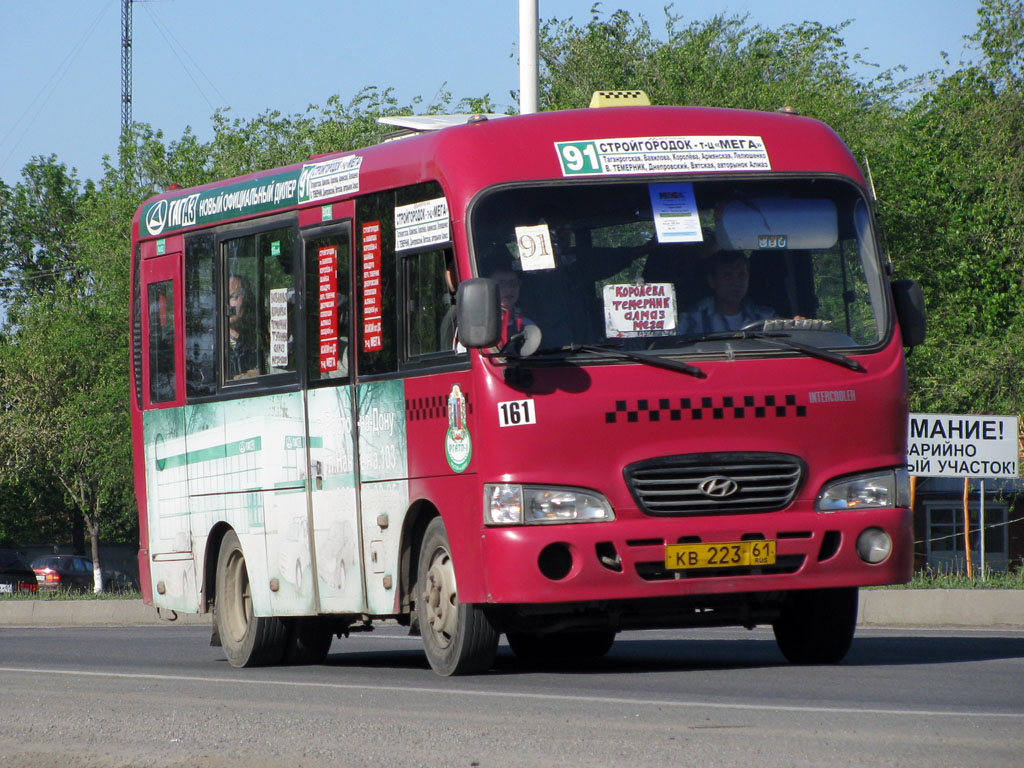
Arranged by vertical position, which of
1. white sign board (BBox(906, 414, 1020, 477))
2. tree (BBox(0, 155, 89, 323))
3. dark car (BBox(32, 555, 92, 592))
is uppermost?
tree (BBox(0, 155, 89, 323))

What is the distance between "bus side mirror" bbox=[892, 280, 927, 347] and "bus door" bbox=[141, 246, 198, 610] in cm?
611

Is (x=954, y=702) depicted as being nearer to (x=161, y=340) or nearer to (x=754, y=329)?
(x=754, y=329)

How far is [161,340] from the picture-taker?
15.3m

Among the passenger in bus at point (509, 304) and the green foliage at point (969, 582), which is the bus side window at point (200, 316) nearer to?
the passenger in bus at point (509, 304)

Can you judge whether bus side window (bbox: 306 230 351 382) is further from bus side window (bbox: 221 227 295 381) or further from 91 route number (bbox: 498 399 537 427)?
91 route number (bbox: 498 399 537 427)

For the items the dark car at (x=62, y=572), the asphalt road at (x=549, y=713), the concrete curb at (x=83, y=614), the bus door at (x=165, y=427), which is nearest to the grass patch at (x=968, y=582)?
the asphalt road at (x=549, y=713)

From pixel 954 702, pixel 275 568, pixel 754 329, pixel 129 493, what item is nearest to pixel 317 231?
pixel 275 568

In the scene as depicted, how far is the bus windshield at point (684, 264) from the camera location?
10.5m

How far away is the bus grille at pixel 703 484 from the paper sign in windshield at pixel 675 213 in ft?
4.20

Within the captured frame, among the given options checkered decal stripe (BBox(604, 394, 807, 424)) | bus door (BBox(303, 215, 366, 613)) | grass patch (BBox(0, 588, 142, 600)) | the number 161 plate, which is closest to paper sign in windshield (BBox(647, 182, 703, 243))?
checkered decal stripe (BBox(604, 394, 807, 424))

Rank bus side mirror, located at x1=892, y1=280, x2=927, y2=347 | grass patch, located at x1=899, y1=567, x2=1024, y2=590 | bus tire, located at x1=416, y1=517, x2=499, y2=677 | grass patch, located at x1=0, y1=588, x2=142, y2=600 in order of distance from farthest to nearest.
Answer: grass patch, located at x1=0, y1=588, x2=142, y2=600, grass patch, located at x1=899, y1=567, x2=1024, y2=590, bus side mirror, located at x1=892, y1=280, x2=927, y2=347, bus tire, located at x1=416, y1=517, x2=499, y2=677

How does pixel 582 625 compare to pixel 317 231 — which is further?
pixel 317 231

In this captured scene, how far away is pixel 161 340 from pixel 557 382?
5811mm

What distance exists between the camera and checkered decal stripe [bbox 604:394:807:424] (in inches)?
406
